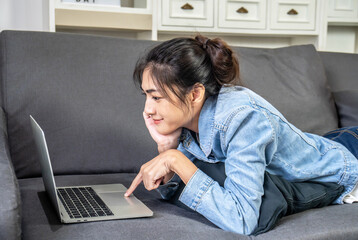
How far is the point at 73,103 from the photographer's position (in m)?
1.50

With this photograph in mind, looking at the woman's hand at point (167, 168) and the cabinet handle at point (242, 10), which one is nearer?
the woman's hand at point (167, 168)

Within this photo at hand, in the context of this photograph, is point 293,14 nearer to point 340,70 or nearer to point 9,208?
point 340,70

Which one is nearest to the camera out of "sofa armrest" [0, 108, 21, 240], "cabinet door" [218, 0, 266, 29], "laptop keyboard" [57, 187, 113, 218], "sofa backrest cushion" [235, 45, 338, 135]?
"sofa armrest" [0, 108, 21, 240]

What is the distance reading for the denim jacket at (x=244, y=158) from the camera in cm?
102

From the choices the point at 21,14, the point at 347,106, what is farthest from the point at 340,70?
the point at 21,14

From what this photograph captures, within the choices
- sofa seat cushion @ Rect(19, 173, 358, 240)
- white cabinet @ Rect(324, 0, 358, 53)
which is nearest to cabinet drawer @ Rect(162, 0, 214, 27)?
white cabinet @ Rect(324, 0, 358, 53)

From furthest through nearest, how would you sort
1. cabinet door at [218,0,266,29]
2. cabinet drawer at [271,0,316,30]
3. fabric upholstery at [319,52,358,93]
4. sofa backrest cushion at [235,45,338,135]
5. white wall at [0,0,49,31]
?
cabinet drawer at [271,0,316,30] → cabinet door at [218,0,266,29] → white wall at [0,0,49,31] → fabric upholstery at [319,52,358,93] → sofa backrest cushion at [235,45,338,135]

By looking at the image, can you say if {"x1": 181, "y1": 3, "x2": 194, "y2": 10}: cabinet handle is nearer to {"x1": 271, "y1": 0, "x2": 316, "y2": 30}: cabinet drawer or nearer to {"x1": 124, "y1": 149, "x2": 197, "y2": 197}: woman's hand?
{"x1": 271, "y1": 0, "x2": 316, "y2": 30}: cabinet drawer

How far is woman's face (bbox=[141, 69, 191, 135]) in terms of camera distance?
43.7 inches

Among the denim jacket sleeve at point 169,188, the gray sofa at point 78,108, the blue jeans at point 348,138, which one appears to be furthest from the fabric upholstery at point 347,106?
the denim jacket sleeve at point 169,188

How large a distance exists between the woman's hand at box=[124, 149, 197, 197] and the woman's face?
0.08 metres

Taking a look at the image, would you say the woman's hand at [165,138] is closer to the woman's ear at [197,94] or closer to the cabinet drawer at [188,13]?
the woman's ear at [197,94]

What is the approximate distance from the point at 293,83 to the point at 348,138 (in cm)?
44

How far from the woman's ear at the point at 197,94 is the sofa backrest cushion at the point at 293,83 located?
2.05ft
